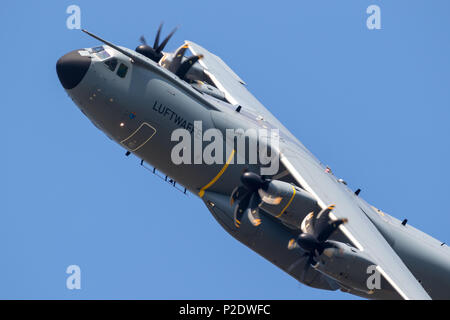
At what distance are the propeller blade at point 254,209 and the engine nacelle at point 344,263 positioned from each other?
2696 mm

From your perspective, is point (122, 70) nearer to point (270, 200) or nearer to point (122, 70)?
point (122, 70)

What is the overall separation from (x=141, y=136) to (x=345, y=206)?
27.9 feet

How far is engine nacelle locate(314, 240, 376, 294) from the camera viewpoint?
30781 millimetres

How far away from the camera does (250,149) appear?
3406 cm

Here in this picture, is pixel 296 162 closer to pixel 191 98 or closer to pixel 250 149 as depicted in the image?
pixel 250 149

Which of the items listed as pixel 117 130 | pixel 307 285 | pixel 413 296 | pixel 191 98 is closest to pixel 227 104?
pixel 191 98

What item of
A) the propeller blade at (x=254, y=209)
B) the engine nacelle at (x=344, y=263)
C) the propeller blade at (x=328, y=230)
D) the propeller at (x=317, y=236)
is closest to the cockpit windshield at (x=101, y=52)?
the propeller blade at (x=254, y=209)

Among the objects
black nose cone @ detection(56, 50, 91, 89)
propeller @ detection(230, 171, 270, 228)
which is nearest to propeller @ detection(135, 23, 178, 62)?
black nose cone @ detection(56, 50, 91, 89)

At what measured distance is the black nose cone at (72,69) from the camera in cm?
3189

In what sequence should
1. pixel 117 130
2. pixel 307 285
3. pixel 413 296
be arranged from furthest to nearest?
pixel 307 285 < pixel 117 130 < pixel 413 296

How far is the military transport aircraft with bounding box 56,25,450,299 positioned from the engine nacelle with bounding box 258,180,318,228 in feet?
0.13

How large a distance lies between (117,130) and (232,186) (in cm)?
521

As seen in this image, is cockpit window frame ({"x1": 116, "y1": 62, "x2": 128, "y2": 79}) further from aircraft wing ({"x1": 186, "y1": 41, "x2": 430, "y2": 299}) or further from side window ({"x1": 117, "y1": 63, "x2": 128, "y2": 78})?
aircraft wing ({"x1": 186, "y1": 41, "x2": 430, "y2": 299})

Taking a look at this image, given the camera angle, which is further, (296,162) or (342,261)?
(296,162)
